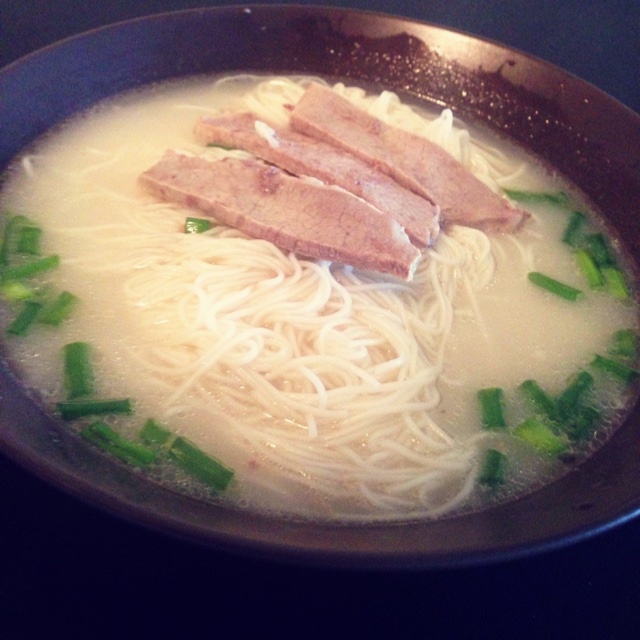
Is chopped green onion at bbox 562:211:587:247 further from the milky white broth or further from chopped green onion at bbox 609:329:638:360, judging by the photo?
chopped green onion at bbox 609:329:638:360

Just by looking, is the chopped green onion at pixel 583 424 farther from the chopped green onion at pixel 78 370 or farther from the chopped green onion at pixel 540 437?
the chopped green onion at pixel 78 370

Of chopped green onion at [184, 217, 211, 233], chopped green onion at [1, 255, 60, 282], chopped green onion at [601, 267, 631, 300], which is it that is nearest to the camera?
chopped green onion at [1, 255, 60, 282]

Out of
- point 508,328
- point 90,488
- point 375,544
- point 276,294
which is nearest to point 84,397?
point 90,488

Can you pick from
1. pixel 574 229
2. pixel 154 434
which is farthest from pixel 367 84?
pixel 154 434

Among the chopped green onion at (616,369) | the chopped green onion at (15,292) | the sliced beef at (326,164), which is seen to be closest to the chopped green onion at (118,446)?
the chopped green onion at (15,292)

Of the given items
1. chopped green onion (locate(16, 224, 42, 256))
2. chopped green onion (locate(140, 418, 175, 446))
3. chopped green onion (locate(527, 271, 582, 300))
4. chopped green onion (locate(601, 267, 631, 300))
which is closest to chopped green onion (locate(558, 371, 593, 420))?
chopped green onion (locate(527, 271, 582, 300))

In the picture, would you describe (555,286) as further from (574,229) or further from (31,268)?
(31,268)

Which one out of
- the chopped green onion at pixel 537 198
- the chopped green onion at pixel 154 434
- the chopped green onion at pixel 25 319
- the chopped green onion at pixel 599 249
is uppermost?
the chopped green onion at pixel 537 198
